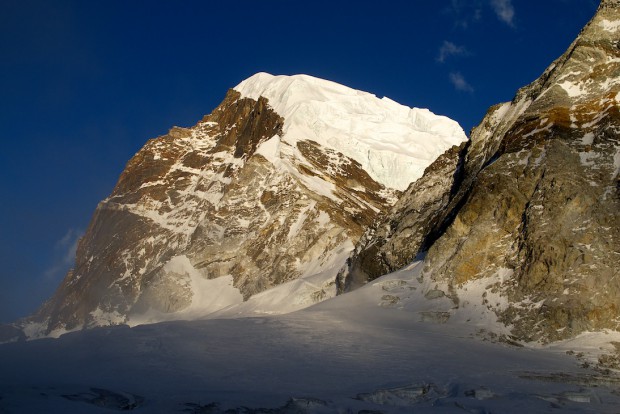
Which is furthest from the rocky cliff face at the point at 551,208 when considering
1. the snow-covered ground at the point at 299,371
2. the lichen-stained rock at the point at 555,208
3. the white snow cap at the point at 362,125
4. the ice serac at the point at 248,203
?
the white snow cap at the point at 362,125

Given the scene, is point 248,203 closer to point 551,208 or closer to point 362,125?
point 362,125

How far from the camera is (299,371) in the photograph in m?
23.0

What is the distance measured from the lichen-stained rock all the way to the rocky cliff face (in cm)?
5

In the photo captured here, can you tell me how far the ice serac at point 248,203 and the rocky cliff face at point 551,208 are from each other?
26525mm

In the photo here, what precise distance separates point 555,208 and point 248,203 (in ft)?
219

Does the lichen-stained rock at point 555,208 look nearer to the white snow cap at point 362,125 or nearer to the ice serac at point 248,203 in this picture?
the ice serac at point 248,203

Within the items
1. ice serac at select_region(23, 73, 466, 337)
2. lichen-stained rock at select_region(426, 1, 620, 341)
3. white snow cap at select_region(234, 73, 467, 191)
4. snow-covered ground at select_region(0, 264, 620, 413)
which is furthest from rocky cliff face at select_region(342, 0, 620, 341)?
white snow cap at select_region(234, 73, 467, 191)

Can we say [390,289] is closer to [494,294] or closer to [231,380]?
[494,294]

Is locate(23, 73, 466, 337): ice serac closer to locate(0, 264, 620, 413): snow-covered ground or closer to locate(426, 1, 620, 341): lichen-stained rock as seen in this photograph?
locate(426, 1, 620, 341): lichen-stained rock

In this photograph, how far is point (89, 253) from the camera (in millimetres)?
129250

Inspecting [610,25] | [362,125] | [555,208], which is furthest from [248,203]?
[555,208]

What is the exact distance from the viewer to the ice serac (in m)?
85.1

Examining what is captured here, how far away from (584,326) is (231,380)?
15.7 metres

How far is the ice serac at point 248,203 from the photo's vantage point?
8506cm
